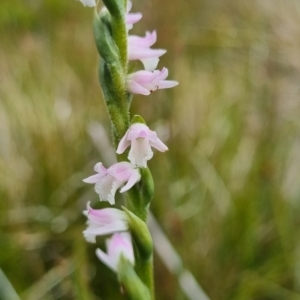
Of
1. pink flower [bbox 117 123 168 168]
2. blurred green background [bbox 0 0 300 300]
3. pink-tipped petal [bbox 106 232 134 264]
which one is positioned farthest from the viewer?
blurred green background [bbox 0 0 300 300]

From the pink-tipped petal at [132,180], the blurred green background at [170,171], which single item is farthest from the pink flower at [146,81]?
the blurred green background at [170,171]

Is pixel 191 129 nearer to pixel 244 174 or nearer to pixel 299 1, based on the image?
pixel 244 174

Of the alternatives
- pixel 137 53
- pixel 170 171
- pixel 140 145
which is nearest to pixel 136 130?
pixel 140 145

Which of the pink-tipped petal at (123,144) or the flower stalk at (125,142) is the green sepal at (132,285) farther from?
the pink-tipped petal at (123,144)

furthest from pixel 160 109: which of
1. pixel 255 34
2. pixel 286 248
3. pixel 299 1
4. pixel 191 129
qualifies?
pixel 299 1

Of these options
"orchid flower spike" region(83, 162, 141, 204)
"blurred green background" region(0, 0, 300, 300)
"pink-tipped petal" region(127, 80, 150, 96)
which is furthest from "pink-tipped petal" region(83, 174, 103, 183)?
"blurred green background" region(0, 0, 300, 300)

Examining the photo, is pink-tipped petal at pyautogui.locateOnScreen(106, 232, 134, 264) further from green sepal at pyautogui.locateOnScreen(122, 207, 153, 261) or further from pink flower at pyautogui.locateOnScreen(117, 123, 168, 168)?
pink flower at pyautogui.locateOnScreen(117, 123, 168, 168)

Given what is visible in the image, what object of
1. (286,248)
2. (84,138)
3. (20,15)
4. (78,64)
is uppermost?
(20,15)
